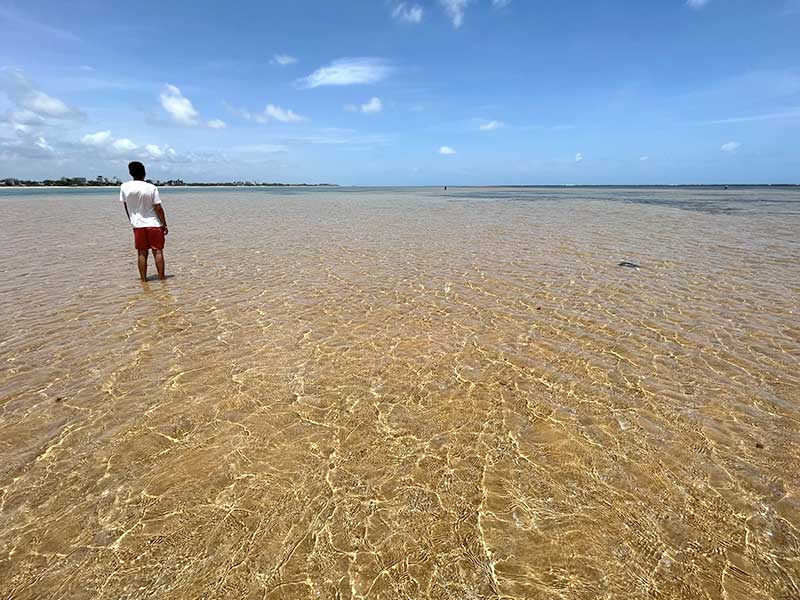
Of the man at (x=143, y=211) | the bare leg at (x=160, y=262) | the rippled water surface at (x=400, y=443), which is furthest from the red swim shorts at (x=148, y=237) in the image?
the rippled water surface at (x=400, y=443)

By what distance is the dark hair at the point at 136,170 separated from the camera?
8748mm

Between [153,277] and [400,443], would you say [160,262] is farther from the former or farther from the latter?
[400,443]

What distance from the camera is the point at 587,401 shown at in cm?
486

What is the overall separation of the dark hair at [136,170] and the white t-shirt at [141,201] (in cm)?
16

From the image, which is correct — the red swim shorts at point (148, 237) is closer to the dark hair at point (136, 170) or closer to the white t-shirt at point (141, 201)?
the white t-shirt at point (141, 201)

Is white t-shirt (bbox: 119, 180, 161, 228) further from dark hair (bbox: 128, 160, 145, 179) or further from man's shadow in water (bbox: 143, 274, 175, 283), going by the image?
man's shadow in water (bbox: 143, 274, 175, 283)

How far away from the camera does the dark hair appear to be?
8748mm

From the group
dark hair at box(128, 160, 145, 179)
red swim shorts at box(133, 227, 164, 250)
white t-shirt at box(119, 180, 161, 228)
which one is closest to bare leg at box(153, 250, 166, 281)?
red swim shorts at box(133, 227, 164, 250)

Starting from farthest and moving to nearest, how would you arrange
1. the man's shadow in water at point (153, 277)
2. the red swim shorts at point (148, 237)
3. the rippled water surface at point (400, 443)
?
the man's shadow in water at point (153, 277) → the red swim shorts at point (148, 237) → the rippled water surface at point (400, 443)

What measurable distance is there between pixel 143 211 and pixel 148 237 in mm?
628

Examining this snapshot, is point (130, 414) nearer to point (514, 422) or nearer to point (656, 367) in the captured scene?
point (514, 422)

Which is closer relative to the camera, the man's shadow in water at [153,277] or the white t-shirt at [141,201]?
the white t-shirt at [141,201]

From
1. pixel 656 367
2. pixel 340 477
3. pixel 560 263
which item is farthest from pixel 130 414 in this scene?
pixel 560 263

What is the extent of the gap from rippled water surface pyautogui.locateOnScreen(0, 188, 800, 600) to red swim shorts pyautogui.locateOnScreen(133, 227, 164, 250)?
1.12 metres
